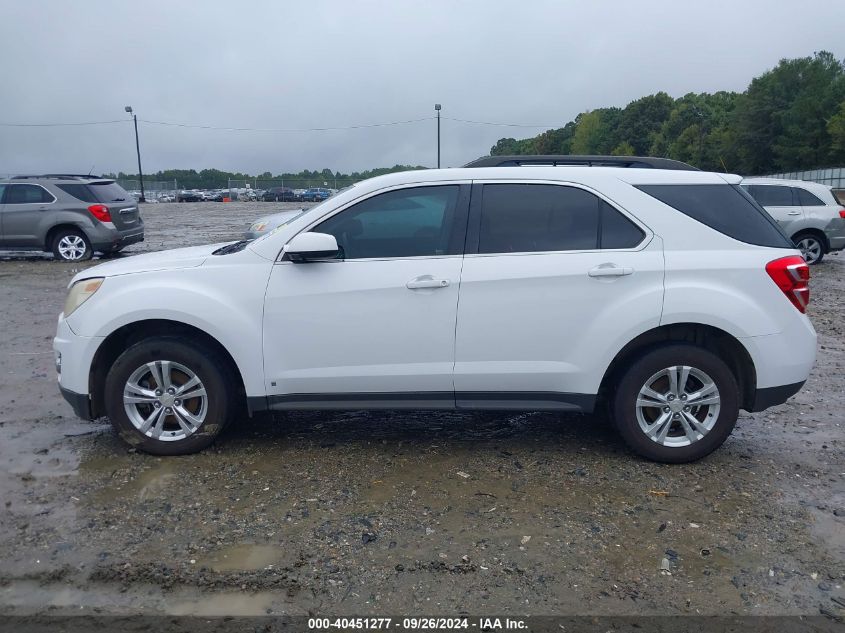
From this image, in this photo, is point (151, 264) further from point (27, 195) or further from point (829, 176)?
point (829, 176)

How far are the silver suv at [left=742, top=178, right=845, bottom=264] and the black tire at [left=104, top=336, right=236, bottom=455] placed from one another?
526 inches

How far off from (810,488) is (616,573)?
1.69 metres

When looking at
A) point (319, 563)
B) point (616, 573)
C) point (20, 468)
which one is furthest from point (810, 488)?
point (20, 468)

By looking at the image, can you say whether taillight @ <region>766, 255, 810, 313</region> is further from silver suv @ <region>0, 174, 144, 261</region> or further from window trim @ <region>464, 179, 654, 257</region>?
silver suv @ <region>0, 174, 144, 261</region>

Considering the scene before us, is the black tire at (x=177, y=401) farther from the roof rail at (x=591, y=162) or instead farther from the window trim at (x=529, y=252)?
the roof rail at (x=591, y=162)

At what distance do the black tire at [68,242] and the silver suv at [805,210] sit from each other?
1377 cm

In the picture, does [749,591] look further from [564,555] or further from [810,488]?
[810,488]

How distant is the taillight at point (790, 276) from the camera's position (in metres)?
4.49

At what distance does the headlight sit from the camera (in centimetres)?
477

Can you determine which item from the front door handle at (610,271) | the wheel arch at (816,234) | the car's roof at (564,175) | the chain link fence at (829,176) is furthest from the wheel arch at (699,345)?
the chain link fence at (829,176)

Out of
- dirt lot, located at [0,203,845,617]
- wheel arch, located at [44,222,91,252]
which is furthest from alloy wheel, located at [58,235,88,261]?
dirt lot, located at [0,203,845,617]

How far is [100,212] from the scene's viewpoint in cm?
1521

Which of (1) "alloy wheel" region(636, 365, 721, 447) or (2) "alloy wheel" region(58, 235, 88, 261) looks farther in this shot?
(2) "alloy wheel" region(58, 235, 88, 261)

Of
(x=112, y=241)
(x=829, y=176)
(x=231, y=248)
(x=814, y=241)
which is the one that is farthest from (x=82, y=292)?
(x=829, y=176)
